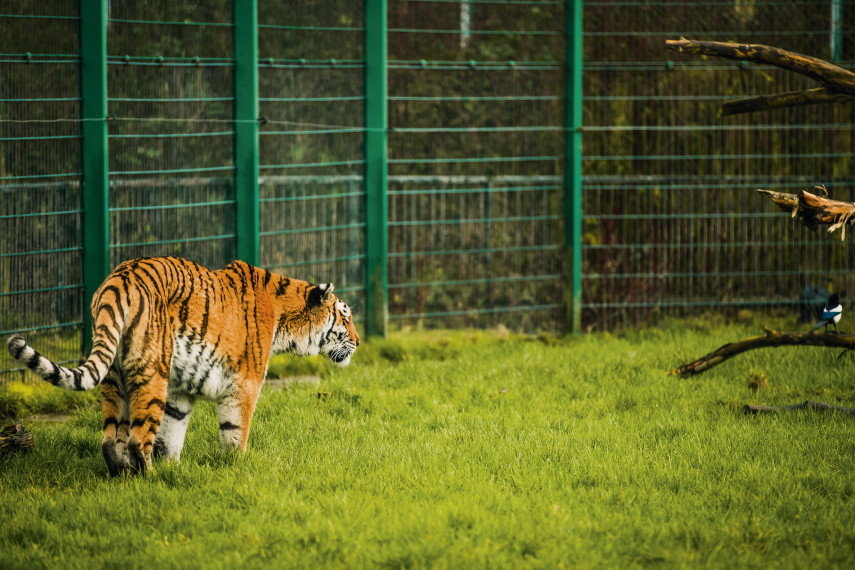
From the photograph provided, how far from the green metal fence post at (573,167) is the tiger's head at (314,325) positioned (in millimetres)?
4294

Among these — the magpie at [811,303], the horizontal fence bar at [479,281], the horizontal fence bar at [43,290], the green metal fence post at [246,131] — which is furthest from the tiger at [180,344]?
the magpie at [811,303]

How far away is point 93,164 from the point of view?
8531 mm

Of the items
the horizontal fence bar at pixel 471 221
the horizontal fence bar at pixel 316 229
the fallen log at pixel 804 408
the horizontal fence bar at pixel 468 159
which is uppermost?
the horizontal fence bar at pixel 468 159

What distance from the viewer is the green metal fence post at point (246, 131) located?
933cm

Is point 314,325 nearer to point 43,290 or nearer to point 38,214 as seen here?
point 43,290

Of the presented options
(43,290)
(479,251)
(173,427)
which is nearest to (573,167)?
(479,251)

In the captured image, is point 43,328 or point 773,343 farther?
point 43,328

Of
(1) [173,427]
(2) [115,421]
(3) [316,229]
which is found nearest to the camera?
(2) [115,421]

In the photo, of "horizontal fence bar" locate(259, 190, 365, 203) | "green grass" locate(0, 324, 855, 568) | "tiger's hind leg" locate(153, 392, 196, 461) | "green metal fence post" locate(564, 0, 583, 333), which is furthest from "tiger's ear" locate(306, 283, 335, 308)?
"green metal fence post" locate(564, 0, 583, 333)

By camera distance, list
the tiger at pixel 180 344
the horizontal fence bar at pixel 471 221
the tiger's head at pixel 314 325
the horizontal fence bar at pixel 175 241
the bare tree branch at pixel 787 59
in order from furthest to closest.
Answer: the horizontal fence bar at pixel 471 221, the horizontal fence bar at pixel 175 241, the bare tree branch at pixel 787 59, the tiger's head at pixel 314 325, the tiger at pixel 180 344

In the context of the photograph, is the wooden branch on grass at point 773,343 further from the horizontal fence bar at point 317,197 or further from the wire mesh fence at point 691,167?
the horizontal fence bar at point 317,197

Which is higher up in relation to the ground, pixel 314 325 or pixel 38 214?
pixel 38 214

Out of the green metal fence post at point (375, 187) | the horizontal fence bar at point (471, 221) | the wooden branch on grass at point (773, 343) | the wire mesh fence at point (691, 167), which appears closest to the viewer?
the wooden branch on grass at point (773, 343)

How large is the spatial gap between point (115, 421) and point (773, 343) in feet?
15.8
